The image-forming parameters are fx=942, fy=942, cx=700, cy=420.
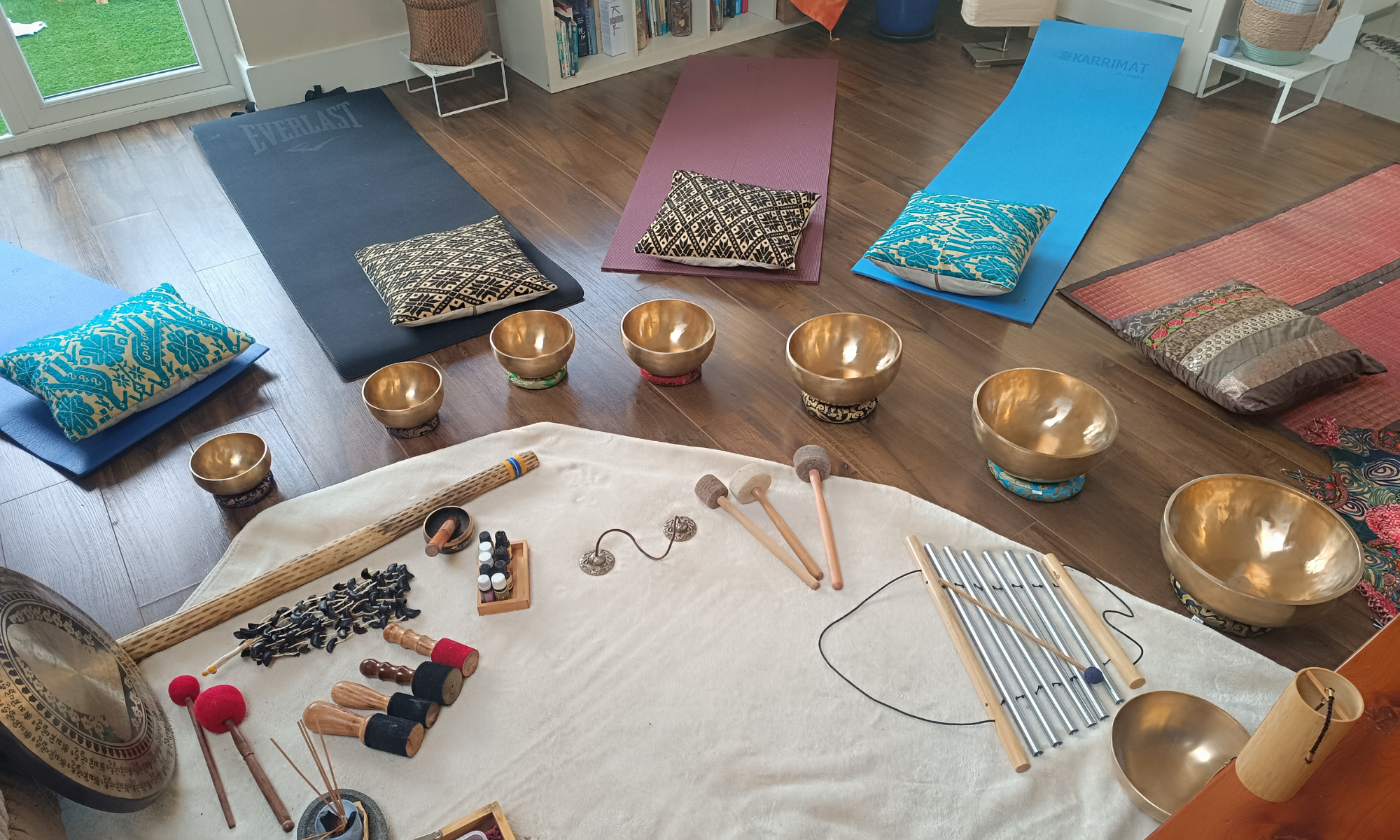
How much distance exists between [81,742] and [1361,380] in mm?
2813

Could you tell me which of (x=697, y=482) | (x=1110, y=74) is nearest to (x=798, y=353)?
(x=697, y=482)

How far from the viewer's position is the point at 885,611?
180 centimetres

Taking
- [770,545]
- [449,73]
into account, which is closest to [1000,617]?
[770,545]

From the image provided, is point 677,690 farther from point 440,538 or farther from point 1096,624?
point 1096,624

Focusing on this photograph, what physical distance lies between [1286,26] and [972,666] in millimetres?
3027

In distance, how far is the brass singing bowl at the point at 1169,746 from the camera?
4.92 feet

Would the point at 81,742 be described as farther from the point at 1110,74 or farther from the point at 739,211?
the point at 1110,74

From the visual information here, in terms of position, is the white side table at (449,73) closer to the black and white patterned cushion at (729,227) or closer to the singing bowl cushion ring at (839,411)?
the black and white patterned cushion at (729,227)

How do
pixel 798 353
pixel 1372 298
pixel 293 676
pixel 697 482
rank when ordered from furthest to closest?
pixel 1372 298 → pixel 798 353 → pixel 697 482 → pixel 293 676

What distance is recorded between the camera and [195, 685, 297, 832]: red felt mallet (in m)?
1.58

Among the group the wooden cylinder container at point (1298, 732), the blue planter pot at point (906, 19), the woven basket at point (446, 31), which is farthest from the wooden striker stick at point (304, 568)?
the blue planter pot at point (906, 19)

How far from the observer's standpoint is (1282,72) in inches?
139

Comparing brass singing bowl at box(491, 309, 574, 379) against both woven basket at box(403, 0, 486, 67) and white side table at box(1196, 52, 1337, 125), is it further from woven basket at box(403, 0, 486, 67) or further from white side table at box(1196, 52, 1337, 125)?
white side table at box(1196, 52, 1337, 125)

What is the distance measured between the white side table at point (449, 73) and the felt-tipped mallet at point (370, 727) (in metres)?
2.77
